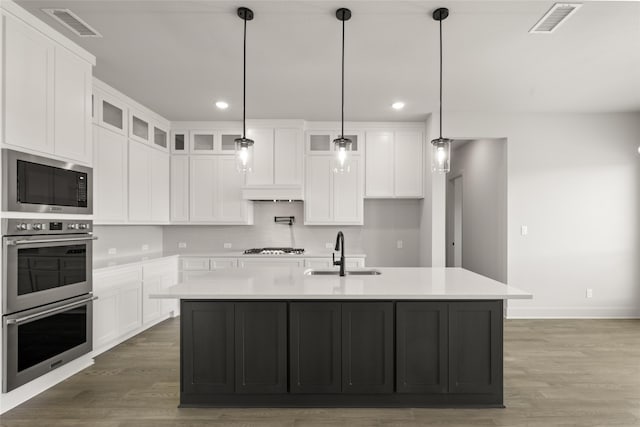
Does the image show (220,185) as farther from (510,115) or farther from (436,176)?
(510,115)

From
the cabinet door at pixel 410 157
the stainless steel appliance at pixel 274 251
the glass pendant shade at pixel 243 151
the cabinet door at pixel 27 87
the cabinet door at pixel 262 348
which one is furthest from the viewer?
the cabinet door at pixel 410 157

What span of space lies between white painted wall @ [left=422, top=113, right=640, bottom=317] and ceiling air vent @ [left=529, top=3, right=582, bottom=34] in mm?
2183

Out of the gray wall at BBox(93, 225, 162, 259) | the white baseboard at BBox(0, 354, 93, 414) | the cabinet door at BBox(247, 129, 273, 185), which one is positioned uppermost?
the cabinet door at BBox(247, 129, 273, 185)

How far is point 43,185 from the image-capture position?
9.05 ft

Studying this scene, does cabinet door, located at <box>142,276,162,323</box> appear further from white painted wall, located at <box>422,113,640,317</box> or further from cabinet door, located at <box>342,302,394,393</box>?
white painted wall, located at <box>422,113,640,317</box>

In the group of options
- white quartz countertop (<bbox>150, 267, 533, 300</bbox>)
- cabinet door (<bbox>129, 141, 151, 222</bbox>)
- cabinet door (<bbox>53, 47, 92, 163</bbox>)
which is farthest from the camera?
cabinet door (<bbox>129, 141, 151, 222</bbox>)

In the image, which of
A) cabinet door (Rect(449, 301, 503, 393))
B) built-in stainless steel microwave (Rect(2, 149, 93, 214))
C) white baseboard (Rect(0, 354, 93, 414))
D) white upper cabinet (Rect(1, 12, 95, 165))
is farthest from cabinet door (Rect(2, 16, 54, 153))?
A: cabinet door (Rect(449, 301, 503, 393))

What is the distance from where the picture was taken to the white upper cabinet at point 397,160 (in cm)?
549

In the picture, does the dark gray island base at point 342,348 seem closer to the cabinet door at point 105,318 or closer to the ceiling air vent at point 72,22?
the cabinet door at point 105,318

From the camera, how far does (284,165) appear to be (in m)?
5.42

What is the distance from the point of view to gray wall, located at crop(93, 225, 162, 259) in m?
4.27

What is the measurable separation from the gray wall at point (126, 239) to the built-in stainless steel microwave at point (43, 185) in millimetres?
1218

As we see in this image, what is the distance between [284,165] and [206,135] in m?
1.24

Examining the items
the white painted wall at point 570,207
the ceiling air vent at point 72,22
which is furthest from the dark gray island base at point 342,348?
the white painted wall at point 570,207
